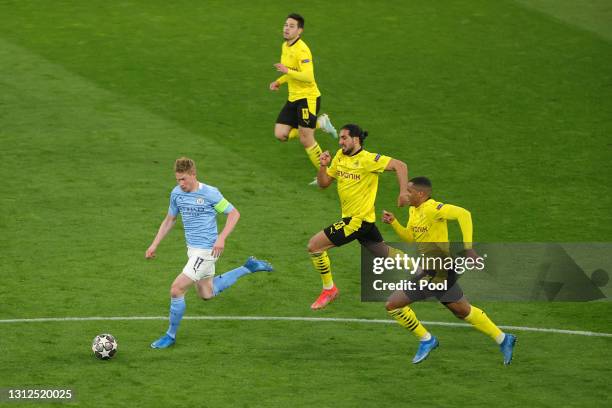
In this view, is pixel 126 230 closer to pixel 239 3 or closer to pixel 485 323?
pixel 485 323

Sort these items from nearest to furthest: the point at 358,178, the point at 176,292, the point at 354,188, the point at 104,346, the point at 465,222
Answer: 1. the point at 465,222
2. the point at 104,346
3. the point at 176,292
4. the point at 358,178
5. the point at 354,188

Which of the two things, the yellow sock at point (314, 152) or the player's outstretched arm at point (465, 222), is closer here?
the player's outstretched arm at point (465, 222)

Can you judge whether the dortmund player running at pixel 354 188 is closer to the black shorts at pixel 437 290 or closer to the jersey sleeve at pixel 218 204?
the jersey sleeve at pixel 218 204

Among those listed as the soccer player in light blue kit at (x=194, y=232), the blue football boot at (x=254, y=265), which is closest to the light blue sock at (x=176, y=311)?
the soccer player in light blue kit at (x=194, y=232)

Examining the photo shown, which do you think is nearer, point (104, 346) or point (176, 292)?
point (104, 346)

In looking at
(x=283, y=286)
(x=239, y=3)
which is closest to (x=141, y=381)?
(x=283, y=286)

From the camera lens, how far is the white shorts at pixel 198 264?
17328mm

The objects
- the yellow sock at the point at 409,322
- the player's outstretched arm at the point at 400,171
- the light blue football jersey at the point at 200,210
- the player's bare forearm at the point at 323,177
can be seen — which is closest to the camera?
the yellow sock at the point at 409,322

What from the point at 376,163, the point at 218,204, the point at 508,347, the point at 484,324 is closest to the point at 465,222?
the point at 484,324

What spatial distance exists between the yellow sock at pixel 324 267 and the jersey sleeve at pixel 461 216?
2720 mm

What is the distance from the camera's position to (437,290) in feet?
54.7

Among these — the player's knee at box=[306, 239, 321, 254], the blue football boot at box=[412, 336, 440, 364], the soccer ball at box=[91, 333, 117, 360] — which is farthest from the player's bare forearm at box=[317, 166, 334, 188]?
the soccer ball at box=[91, 333, 117, 360]

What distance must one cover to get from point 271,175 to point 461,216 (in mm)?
8454

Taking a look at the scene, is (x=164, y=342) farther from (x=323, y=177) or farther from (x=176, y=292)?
(x=323, y=177)
